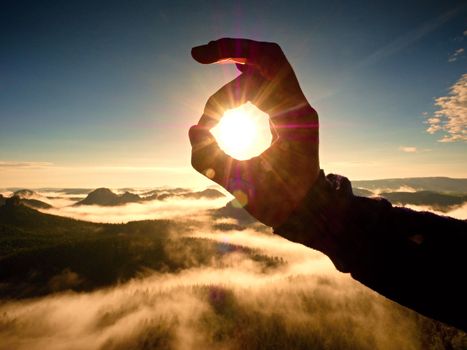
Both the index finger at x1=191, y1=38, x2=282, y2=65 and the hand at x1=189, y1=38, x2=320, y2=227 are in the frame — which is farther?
the index finger at x1=191, y1=38, x2=282, y2=65

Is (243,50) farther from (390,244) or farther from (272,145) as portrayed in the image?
(390,244)

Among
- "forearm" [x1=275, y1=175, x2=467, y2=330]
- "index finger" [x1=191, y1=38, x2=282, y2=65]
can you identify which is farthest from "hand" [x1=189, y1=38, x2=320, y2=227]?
"forearm" [x1=275, y1=175, x2=467, y2=330]

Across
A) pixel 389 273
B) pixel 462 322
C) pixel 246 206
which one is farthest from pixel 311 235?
pixel 462 322

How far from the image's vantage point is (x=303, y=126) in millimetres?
2484

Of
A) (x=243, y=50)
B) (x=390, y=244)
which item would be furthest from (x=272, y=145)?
(x=390, y=244)

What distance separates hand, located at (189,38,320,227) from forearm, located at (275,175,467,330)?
0.24 m

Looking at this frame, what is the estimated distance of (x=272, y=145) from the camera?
8.09ft

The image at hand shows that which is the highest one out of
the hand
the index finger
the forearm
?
the index finger

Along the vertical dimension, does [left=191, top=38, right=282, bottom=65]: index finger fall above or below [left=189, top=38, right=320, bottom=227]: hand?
above

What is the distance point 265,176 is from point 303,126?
0.57 meters

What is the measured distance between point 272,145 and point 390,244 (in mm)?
1455

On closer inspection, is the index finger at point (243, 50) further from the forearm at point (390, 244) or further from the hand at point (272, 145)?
the forearm at point (390, 244)

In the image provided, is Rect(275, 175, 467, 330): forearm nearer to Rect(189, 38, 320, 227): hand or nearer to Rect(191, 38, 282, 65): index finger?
Rect(189, 38, 320, 227): hand

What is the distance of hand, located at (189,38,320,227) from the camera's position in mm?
2422
